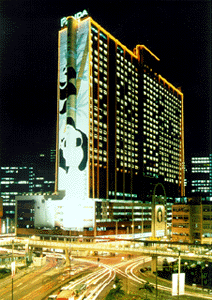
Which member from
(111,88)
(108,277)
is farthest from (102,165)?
(108,277)

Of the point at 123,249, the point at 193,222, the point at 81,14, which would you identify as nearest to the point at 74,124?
the point at 81,14

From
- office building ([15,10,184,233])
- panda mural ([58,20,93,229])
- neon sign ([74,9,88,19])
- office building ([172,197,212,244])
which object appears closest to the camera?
panda mural ([58,20,93,229])

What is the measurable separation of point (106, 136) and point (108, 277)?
86.7 m

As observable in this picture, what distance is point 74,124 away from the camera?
5910 inches

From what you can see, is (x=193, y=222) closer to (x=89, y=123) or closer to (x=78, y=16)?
(x=89, y=123)

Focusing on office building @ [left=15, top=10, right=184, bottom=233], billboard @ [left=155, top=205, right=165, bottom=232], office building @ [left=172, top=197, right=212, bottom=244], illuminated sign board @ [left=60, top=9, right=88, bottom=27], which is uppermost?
illuminated sign board @ [left=60, top=9, right=88, bottom=27]

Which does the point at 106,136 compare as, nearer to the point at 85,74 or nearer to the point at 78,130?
the point at 78,130

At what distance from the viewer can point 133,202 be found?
549 feet

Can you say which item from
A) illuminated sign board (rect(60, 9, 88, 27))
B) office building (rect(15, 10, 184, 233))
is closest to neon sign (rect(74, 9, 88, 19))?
illuminated sign board (rect(60, 9, 88, 27))

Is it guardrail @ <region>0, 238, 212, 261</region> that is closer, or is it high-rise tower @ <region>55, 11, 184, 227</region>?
guardrail @ <region>0, 238, 212, 261</region>

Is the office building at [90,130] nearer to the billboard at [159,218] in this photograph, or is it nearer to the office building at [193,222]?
the office building at [193,222]

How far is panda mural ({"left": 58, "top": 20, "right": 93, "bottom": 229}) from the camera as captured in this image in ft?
471

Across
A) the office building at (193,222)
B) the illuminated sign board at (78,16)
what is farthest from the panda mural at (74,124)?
the office building at (193,222)

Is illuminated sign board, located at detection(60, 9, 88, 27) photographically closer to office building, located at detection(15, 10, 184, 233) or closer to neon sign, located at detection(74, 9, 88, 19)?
neon sign, located at detection(74, 9, 88, 19)
